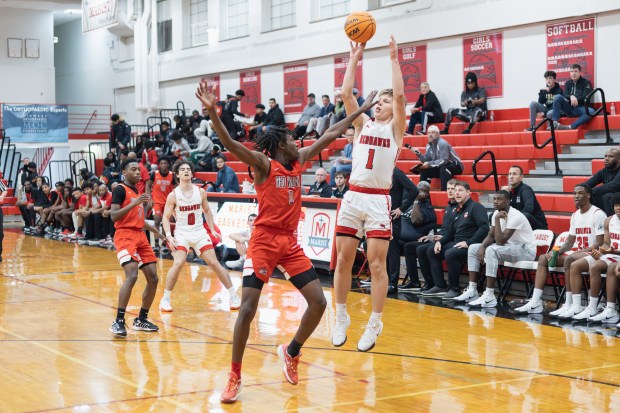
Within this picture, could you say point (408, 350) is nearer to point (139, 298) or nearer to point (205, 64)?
point (139, 298)

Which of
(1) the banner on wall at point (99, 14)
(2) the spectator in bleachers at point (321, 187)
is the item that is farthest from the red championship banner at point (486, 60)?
(1) the banner on wall at point (99, 14)

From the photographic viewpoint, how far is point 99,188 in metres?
20.9

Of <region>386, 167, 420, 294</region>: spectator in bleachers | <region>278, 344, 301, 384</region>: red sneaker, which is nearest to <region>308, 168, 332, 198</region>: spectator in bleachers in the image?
<region>386, 167, 420, 294</region>: spectator in bleachers

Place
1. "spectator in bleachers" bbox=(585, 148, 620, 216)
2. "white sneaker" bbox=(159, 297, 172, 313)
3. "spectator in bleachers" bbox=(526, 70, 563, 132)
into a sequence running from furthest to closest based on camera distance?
"spectator in bleachers" bbox=(526, 70, 563, 132)
"spectator in bleachers" bbox=(585, 148, 620, 216)
"white sneaker" bbox=(159, 297, 172, 313)

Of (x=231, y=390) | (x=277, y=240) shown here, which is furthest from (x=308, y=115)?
(x=231, y=390)

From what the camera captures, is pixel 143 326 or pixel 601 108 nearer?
pixel 143 326

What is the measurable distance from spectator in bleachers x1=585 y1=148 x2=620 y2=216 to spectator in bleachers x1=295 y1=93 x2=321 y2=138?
430 inches

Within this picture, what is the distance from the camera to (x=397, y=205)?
12.5 m

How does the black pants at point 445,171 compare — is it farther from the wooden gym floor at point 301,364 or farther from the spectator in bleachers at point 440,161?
the wooden gym floor at point 301,364

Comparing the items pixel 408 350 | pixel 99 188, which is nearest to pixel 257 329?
pixel 408 350

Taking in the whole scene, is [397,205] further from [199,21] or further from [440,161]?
[199,21]

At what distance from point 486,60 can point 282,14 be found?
26.3 feet

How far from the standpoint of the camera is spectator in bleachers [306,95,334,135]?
803 inches

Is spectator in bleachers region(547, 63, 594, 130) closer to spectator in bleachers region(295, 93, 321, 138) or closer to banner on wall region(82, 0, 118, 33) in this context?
spectator in bleachers region(295, 93, 321, 138)
